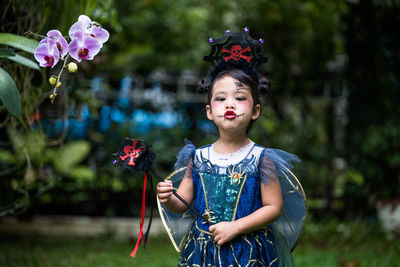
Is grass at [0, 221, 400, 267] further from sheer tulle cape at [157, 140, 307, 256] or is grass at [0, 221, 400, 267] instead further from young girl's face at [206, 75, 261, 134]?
young girl's face at [206, 75, 261, 134]

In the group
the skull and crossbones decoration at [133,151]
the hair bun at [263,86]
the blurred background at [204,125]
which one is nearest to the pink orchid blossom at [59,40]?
the skull and crossbones decoration at [133,151]

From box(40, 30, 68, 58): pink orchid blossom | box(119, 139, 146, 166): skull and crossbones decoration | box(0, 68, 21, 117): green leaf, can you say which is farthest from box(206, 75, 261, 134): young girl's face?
box(0, 68, 21, 117): green leaf

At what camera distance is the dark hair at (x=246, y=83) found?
197 cm

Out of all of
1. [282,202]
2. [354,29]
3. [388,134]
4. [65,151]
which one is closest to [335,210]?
[388,134]

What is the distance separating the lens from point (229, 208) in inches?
74.1

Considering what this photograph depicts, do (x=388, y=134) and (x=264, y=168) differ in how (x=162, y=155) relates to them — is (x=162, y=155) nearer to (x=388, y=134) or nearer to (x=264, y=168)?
(x=388, y=134)

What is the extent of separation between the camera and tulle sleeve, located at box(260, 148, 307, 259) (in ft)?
6.35

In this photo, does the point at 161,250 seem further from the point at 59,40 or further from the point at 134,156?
the point at 59,40

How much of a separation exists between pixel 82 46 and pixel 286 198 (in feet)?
3.56

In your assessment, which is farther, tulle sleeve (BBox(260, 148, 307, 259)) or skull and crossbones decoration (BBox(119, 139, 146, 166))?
tulle sleeve (BBox(260, 148, 307, 259))

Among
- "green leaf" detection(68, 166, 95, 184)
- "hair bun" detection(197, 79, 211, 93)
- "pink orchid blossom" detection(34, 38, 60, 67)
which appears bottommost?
"green leaf" detection(68, 166, 95, 184)

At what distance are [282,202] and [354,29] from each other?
4.14 m

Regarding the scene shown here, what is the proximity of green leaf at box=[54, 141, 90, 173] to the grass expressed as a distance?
2.87ft

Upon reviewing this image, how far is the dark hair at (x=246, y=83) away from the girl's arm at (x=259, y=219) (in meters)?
0.31
